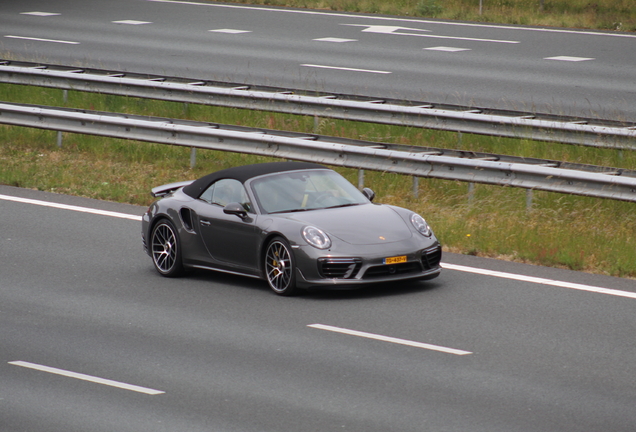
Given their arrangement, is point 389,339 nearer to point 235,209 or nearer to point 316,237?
point 316,237

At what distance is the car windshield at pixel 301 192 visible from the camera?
10852 mm

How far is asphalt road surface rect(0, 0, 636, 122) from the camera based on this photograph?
69.2 ft

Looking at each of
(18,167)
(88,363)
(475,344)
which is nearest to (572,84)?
(18,167)

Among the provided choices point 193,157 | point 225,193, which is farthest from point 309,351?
point 193,157

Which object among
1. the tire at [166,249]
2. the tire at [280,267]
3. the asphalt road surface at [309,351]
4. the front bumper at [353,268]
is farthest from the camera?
the tire at [166,249]

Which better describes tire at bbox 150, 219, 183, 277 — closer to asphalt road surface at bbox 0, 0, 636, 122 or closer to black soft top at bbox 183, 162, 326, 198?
black soft top at bbox 183, 162, 326, 198

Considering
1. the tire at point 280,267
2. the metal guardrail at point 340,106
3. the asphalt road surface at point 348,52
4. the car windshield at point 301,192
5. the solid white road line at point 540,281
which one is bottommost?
the solid white road line at point 540,281

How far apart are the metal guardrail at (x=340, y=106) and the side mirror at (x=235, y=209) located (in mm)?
6414

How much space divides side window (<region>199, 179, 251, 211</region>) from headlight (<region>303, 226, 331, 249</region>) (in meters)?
0.94

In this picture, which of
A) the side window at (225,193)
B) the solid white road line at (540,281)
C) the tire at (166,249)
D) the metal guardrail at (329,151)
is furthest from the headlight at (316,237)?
the metal guardrail at (329,151)

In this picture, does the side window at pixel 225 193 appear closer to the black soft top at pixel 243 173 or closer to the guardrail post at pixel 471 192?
the black soft top at pixel 243 173

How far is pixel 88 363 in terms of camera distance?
8234mm

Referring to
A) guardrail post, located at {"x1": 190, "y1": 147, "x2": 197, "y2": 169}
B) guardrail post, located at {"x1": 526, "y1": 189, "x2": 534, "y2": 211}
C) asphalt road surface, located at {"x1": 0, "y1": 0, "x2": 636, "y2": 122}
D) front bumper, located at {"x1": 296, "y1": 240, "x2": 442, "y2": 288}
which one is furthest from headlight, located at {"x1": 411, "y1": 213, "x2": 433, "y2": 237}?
asphalt road surface, located at {"x1": 0, "y1": 0, "x2": 636, "y2": 122}

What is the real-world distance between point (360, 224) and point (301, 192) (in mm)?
888
